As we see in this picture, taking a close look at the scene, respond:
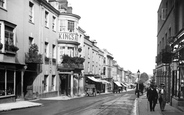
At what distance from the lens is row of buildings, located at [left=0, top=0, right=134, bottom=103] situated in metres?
22.2

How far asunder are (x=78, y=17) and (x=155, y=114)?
2510cm

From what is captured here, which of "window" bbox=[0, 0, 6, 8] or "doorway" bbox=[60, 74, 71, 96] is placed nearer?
"window" bbox=[0, 0, 6, 8]

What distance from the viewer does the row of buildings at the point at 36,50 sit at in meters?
22.2

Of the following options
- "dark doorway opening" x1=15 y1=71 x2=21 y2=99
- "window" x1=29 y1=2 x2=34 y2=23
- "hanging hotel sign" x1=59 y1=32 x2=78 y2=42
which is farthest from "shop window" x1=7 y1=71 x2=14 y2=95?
"hanging hotel sign" x1=59 y1=32 x2=78 y2=42

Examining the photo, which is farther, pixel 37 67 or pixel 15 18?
pixel 37 67

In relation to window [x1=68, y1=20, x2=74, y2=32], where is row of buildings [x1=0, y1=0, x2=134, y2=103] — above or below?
below

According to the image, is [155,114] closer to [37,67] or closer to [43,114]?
[43,114]

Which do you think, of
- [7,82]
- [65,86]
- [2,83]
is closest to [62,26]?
[65,86]

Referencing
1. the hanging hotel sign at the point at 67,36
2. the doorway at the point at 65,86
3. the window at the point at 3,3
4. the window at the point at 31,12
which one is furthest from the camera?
the doorway at the point at 65,86

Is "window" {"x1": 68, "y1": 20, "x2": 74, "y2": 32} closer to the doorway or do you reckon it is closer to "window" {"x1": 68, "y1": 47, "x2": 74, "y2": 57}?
"window" {"x1": 68, "y1": 47, "x2": 74, "y2": 57}

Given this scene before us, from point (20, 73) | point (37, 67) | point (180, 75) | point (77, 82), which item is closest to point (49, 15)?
point (37, 67)

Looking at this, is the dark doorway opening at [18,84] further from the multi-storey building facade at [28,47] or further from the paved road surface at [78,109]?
the paved road surface at [78,109]

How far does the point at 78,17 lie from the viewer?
38.8 meters

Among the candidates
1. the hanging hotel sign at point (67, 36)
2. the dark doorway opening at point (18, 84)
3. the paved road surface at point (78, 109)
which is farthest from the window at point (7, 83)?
the hanging hotel sign at point (67, 36)
